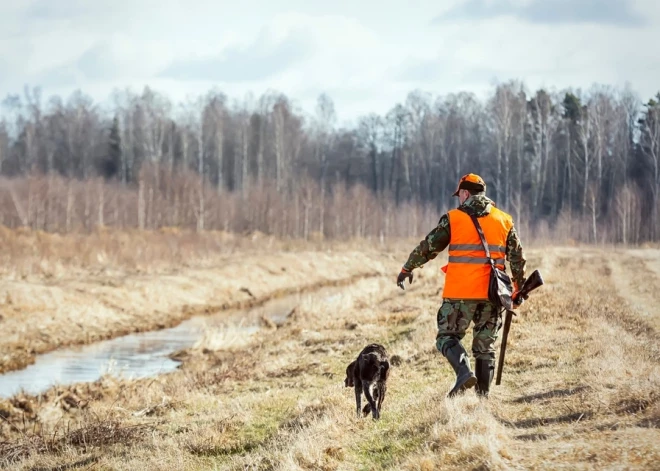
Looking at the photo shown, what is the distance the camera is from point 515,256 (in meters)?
8.01

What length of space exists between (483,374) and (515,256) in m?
1.19

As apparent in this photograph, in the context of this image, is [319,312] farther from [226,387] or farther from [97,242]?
[97,242]

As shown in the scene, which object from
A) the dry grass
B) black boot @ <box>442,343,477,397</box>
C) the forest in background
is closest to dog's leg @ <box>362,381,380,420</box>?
black boot @ <box>442,343,477,397</box>

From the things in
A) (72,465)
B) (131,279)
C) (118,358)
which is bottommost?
(118,358)

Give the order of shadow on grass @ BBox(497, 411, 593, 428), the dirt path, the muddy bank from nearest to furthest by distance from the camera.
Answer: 1. the dirt path
2. shadow on grass @ BBox(497, 411, 593, 428)
3. the muddy bank

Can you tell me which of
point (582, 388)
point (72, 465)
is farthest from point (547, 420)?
point (72, 465)

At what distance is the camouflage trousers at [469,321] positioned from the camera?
25.4ft

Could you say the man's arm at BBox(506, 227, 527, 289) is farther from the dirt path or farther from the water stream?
the water stream

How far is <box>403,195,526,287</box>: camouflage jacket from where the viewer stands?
25.6 feet

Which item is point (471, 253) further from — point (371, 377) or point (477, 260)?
point (371, 377)

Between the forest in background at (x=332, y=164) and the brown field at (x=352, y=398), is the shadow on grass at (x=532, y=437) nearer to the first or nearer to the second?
the brown field at (x=352, y=398)

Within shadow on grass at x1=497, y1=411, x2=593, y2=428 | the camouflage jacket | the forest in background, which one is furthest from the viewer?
the forest in background

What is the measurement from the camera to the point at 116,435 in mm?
8961

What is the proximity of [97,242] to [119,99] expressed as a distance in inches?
2103
